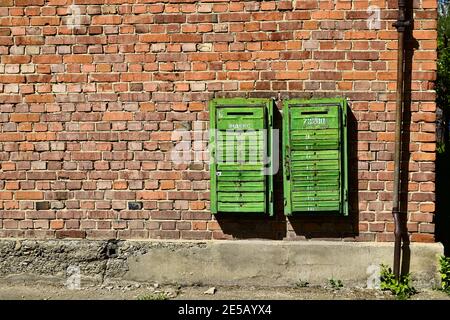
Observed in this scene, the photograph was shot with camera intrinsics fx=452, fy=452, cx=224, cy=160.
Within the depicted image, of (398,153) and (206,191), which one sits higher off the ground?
(398,153)

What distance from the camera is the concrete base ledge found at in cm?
424

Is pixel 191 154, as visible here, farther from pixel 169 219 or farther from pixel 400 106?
pixel 400 106

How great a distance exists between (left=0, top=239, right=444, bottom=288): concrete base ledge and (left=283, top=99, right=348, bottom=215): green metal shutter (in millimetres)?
439

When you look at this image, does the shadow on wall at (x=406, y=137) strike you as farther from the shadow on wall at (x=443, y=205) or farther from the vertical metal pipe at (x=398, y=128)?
the shadow on wall at (x=443, y=205)

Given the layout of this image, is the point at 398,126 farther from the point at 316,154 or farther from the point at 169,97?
the point at 169,97

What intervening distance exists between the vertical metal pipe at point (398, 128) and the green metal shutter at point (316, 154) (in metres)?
0.45

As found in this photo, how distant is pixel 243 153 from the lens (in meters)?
4.23

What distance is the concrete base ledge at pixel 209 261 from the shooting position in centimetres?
424

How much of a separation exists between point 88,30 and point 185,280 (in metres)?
2.60

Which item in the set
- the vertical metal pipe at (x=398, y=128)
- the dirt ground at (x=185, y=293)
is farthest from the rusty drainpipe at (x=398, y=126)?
the dirt ground at (x=185, y=293)

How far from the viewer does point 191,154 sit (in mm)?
4379

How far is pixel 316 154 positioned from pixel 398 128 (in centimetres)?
77

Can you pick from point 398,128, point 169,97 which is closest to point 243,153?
point 169,97

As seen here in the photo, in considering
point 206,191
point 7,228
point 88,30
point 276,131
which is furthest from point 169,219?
point 88,30
